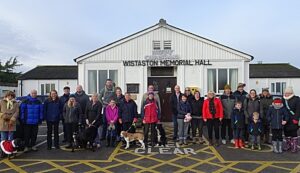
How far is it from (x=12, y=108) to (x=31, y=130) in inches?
37.8

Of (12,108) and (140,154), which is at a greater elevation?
(12,108)

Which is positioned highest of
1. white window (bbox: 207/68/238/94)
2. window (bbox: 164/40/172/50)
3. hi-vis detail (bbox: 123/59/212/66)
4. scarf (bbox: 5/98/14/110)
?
window (bbox: 164/40/172/50)

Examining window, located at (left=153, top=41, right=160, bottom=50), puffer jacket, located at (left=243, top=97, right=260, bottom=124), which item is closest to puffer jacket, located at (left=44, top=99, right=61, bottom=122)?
puffer jacket, located at (left=243, top=97, right=260, bottom=124)

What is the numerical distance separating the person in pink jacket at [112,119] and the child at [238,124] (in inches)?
148

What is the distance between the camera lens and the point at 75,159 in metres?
7.69

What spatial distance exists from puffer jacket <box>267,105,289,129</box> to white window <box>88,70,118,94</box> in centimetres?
882

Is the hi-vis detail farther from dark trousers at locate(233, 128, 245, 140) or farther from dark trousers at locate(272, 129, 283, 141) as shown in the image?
dark trousers at locate(272, 129, 283, 141)

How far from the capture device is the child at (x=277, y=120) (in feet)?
27.5

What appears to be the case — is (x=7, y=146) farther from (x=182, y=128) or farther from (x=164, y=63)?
(x=164, y=63)

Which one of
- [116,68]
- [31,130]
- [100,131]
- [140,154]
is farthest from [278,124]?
[116,68]

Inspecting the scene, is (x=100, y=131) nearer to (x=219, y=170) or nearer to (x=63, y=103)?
(x=63, y=103)

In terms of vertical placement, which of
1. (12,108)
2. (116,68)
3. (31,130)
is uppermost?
(116,68)

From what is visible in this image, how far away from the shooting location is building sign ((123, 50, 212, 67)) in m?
14.9

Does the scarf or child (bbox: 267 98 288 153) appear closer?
the scarf
